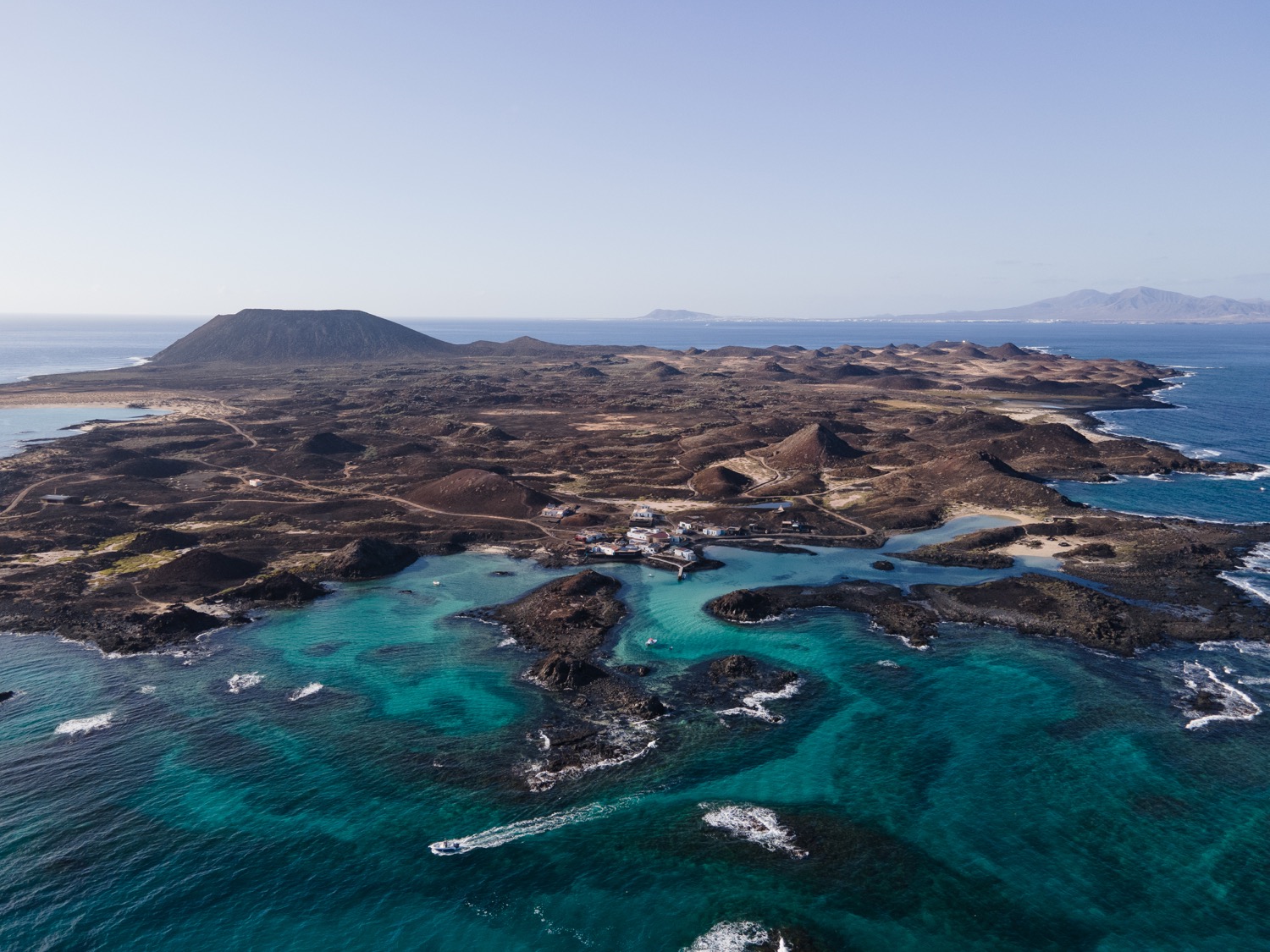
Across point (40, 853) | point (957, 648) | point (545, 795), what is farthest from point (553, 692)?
point (957, 648)

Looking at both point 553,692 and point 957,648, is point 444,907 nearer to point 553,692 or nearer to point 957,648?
point 553,692

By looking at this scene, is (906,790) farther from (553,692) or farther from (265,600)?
(265,600)

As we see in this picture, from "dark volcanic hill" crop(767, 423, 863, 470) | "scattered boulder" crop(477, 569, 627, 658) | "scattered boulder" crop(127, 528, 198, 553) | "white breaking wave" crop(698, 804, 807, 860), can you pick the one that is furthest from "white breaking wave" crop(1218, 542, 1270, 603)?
"scattered boulder" crop(127, 528, 198, 553)

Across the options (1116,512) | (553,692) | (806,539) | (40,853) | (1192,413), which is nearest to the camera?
(40,853)

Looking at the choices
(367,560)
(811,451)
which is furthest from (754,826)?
(811,451)

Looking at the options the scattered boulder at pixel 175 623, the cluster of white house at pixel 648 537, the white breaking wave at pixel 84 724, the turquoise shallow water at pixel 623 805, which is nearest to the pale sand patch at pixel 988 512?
the cluster of white house at pixel 648 537

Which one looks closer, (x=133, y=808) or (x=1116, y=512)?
(x=133, y=808)

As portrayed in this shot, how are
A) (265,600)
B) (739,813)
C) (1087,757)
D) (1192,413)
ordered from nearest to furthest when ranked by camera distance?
(739,813) → (1087,757) → (265,600) → (1192,413)

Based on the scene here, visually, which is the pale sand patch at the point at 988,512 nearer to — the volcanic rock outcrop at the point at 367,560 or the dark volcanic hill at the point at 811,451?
the dark volcanic hill at the point at 811,451
